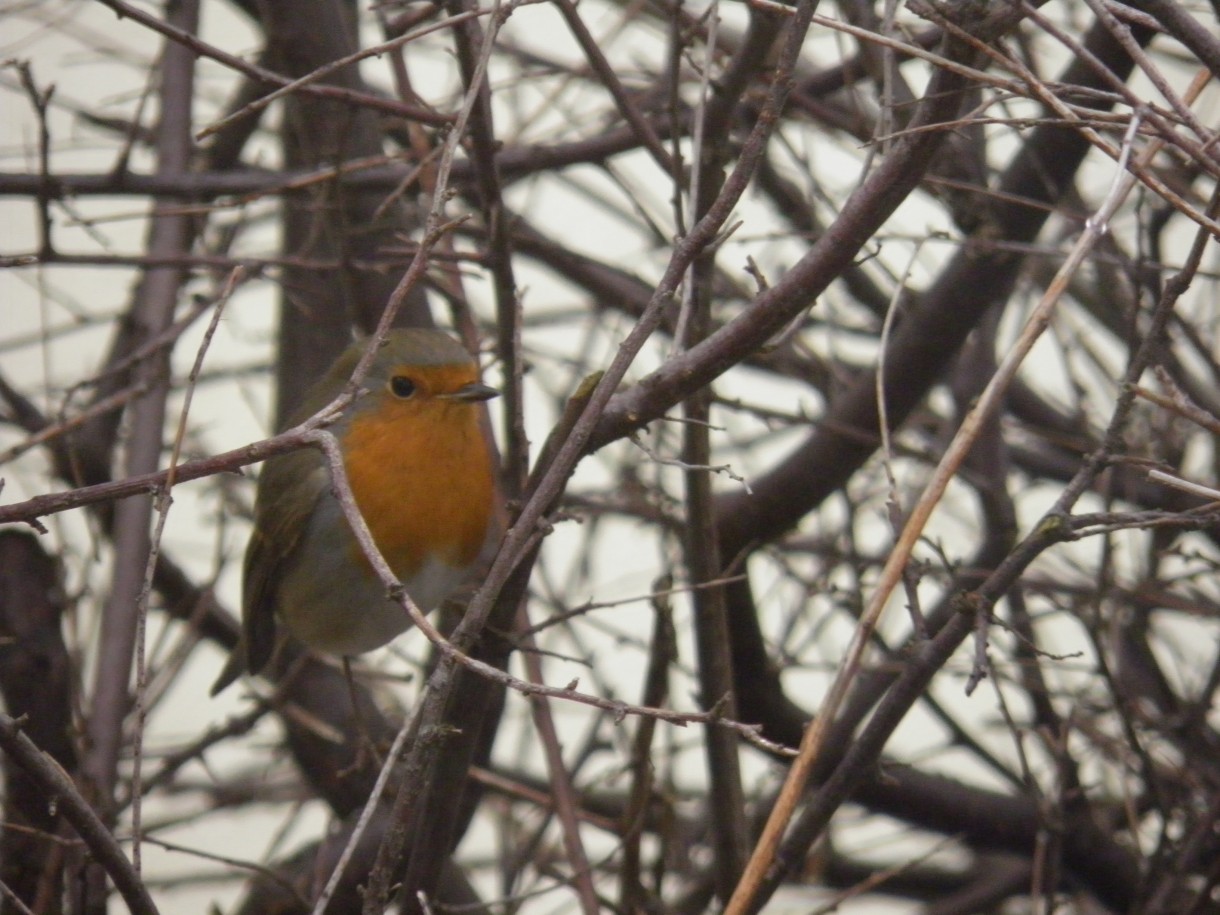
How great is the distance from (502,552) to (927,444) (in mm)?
2428

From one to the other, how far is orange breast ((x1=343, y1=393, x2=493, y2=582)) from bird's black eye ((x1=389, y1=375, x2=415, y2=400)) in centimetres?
2

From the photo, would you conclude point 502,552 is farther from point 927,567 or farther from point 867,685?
point 867,685

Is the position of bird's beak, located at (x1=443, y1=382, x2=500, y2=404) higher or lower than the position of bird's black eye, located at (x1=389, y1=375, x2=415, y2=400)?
lower

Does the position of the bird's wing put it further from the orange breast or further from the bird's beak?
the bird's beak

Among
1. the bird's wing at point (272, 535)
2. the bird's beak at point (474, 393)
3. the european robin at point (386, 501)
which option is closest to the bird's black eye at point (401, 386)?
the european robin at point (386, 501)

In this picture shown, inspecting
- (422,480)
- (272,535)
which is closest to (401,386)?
(422,480)

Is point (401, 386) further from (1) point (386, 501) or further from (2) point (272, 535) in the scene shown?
(2) point (272, 535)

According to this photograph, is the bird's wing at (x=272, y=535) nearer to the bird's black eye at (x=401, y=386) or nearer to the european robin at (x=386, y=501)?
the european robin at (x=386, y=501)

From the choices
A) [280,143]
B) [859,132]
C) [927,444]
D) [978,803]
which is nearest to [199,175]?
[280,143]

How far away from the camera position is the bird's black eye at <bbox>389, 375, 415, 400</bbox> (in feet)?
10.4

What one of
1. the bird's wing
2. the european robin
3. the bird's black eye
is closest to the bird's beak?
the european robin

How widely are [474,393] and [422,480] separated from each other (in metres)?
0.24

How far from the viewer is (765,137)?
1.89 metres

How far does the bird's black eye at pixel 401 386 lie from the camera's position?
318 cm
